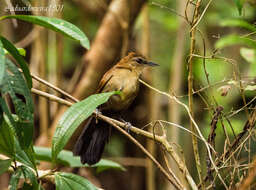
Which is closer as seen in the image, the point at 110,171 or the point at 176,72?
the point at 176,72

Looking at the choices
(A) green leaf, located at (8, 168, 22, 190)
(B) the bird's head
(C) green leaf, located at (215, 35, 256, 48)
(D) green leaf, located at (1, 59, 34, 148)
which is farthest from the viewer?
(B) the bird's head

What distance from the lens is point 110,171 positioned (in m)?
5.34

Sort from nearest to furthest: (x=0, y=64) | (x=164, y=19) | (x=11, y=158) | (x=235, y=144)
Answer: (x=0, y=64) < (x=11, y=158) < (x=235, y=144) < (x=164, y=19)

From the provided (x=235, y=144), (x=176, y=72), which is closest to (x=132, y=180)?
(x=176, y=72)

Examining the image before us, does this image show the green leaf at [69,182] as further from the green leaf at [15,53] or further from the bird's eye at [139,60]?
the bird's eye at [139,60]

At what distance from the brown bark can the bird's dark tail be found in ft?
3.28

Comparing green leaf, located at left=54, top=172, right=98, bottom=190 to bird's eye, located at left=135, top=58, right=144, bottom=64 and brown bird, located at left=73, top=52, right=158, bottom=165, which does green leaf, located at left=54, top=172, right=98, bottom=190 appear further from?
bird's eye, located at left=135, top=58, right=144, bottom=64

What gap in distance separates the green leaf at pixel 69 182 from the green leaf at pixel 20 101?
22 centimetres

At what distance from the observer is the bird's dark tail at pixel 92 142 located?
2.40 meters

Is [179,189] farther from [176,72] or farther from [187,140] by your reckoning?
[187,140]

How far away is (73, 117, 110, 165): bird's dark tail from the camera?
2.40m

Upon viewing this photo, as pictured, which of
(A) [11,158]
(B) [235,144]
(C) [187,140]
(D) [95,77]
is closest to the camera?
(A) [11,158]

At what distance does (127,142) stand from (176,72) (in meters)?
1.46

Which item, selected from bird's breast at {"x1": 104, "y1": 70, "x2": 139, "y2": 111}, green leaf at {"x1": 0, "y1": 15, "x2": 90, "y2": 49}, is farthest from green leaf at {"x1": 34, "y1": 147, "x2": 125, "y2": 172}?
green leaf at {"x1": 0, "y1": 15, "x2": 90, "y2": 49}
